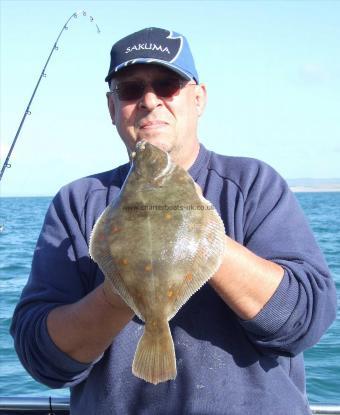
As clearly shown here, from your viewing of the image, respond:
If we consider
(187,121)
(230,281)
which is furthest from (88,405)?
(187,121)

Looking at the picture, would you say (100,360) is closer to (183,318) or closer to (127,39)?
(183,318)

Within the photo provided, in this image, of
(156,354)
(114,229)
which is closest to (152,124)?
(114,229)

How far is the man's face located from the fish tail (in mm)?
1025

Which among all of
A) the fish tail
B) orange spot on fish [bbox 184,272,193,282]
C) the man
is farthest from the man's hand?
the fish tail

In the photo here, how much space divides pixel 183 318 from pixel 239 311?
34cm

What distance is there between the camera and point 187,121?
3068 mm

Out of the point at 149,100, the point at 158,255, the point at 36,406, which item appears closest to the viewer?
the point at 158,255

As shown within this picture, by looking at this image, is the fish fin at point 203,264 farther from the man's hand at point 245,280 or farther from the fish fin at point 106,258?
the fish fin at point 106,258

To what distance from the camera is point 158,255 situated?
228cm

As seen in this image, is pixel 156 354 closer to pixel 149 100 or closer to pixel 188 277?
pixel 188 277

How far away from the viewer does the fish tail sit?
2.29 metres

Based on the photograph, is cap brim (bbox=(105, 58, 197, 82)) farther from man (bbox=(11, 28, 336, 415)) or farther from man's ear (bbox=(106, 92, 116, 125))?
man's ear (bbox=(106, 92, 116, 125))

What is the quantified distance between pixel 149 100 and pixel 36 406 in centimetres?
228

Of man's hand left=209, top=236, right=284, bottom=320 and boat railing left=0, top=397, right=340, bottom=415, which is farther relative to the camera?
boat railing left=0, top=397, right=340, bottom=415
